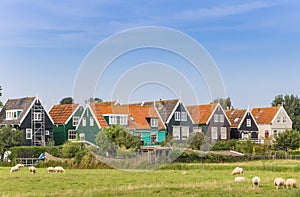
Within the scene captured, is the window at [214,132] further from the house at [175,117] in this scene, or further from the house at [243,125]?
the house at [243,125]

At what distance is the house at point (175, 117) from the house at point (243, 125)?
784 cm

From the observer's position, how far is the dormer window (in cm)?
6544

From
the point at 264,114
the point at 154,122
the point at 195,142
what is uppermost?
the point at 264,114

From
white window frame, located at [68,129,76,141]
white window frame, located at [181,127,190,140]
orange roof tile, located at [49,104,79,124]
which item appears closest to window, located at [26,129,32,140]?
orange roof tile, located at [49,104,79,124]

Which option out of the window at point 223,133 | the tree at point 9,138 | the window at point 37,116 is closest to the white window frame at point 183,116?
the window at point 223,133

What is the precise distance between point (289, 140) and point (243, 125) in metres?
10.7

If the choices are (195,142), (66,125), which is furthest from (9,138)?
(195,142)

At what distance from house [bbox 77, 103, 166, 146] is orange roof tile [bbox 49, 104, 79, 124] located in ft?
7.04

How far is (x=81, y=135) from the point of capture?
6531cm

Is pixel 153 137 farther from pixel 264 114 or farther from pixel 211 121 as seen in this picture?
pixel 264 114

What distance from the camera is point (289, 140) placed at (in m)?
66.0

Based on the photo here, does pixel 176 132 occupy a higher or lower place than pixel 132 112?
lower

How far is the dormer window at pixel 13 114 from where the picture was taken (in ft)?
215

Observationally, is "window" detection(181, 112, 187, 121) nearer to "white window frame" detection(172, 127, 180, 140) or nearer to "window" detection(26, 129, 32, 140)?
"white window frame" detection(172, 127, 180, 140)
